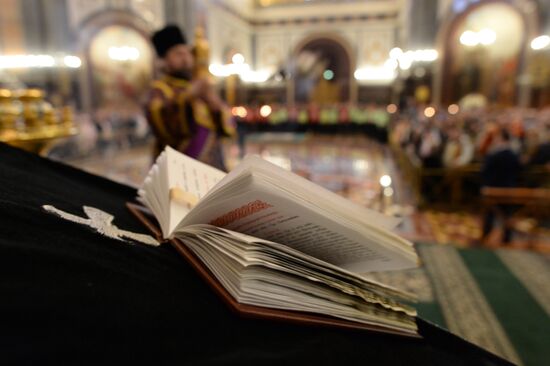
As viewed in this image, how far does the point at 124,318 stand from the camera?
380mm

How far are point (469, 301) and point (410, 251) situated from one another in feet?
5.20

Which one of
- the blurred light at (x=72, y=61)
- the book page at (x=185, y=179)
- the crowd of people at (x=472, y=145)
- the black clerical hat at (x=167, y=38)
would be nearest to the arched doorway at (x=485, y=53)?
the crowd of people at (x=472, y=145)

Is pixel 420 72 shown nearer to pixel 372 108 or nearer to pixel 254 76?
pixel 372 108

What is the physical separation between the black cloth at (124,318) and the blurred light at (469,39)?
14189 mm

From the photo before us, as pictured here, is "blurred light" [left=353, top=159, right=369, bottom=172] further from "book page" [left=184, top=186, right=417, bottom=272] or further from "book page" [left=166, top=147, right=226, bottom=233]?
"book page" [left=184, top=186, right=417, bottom=272]

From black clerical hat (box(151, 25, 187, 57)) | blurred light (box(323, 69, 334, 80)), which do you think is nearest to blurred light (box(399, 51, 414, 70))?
blurred light (box(323, 69, 334, 80))

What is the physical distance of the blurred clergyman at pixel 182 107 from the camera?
2.32 m

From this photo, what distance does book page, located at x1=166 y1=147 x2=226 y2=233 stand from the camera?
25.8 inches

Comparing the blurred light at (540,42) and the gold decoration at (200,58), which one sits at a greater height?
the blurred light at (540,42)

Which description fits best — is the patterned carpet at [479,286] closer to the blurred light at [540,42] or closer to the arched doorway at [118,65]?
the blurred light at [540,42]

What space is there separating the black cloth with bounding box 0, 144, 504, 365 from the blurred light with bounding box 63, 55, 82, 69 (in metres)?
14.1

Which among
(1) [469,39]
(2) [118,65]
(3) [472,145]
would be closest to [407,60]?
(1) [469,39]

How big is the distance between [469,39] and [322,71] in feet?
24.8

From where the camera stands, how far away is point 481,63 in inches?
518
